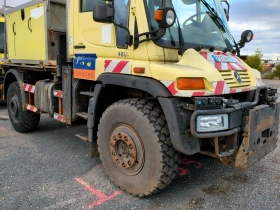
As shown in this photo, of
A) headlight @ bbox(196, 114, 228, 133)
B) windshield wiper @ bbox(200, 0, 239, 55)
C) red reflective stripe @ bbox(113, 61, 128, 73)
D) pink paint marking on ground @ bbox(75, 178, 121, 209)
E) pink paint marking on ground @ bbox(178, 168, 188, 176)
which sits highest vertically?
windshield wiper @ bbox(200, 0, 239, 55)

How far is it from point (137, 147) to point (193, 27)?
1570mm

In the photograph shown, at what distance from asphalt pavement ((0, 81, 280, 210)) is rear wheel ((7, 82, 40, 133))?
82 cm

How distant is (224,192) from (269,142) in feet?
2.60

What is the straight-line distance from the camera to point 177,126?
9.02ft

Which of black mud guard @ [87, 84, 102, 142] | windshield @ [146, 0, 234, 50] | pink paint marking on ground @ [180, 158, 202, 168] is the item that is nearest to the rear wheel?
black mud guard @ [87, 84, 102, 142]

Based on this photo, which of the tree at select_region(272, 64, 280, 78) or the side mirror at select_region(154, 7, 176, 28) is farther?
the tree at select_region(272, 64, 280, 78)

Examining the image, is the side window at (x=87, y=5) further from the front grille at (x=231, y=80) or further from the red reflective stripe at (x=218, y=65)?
the front grille at (x=231, y=80)

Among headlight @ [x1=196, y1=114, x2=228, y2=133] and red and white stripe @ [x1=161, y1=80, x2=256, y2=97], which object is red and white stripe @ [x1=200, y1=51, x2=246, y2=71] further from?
headlight @ [x1=196, y1=114, x2=228, y2=133]

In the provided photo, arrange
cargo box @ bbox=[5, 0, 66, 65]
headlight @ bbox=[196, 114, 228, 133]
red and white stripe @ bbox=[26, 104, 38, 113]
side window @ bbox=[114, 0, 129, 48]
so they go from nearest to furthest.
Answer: headlight @ bbox=[196, 114, 228, 133]
side window @ bbox=[114, 0, 129, 48]
cargo box @ bbox=[5, 0, 66, 65]
red and white stripe @ bbox=[26, 104, 38, 113]

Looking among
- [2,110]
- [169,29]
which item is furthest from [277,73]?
[169,29]

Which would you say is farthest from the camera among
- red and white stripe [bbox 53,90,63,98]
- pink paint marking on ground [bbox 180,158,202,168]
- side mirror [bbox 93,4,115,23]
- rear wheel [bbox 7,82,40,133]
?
rear wheel [bbox 7,82,40,133]

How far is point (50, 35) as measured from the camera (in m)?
4.71

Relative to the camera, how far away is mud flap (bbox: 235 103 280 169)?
2.89 meters

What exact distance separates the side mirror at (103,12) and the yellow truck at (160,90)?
0.4 inches
